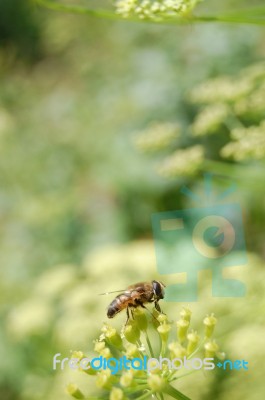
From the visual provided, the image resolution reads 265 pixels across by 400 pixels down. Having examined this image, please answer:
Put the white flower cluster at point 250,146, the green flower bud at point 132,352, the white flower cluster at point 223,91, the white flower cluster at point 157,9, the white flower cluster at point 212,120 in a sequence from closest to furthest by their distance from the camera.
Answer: the green flower bud at point 132,352 → the white flower cluster at point 157,9 → the white flower cluster at point 250,146 → the white flower cluster at point 223,91 → the white flower cluster at point 212,120

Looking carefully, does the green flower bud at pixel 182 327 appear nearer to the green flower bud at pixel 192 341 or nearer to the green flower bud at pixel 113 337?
the green flower bud at pixel 192 341

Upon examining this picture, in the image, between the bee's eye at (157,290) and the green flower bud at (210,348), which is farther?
the bee's eye at (157,290)

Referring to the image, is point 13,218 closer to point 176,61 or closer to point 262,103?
point 176,61

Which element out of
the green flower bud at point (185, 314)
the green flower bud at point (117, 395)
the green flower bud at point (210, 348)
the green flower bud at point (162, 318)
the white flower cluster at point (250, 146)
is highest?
the white flower cluster at point (250, 146)

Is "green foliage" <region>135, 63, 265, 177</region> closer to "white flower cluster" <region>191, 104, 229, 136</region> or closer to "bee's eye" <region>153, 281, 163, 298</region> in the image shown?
"white flower cluster" <region>191, 104, 229, 136</region>

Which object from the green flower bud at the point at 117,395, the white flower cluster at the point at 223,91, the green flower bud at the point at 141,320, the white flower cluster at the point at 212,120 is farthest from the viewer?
the white flower cluster at the point at 212,120

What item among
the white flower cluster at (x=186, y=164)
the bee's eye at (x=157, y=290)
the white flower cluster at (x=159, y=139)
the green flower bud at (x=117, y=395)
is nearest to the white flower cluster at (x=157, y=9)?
the bee's eye at (x=157, y=290)

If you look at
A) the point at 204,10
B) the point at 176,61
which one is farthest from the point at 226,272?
the point at 204,10

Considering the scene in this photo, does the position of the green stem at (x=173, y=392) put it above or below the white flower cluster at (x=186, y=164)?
below
